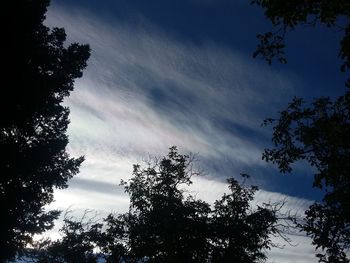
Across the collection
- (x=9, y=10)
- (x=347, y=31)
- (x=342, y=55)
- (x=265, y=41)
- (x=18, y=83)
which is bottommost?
(x=342, y=55)

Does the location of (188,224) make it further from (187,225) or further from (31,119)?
(31,119)

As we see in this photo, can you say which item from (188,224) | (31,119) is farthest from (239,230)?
(31,119)

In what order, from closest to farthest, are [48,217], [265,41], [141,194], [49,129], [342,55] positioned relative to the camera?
[342,55] < [265,41] < [49,129] < [48,217] < [141,194]

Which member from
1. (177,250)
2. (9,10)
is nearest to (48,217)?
(177,250)

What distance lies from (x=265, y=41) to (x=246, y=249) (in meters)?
20.5

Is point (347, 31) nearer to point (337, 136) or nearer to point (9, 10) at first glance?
point (337, 136)

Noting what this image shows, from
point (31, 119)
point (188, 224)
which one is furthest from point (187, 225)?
point (31, 119)

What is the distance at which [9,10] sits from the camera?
15.7 meters

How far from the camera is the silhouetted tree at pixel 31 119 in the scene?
630 inches

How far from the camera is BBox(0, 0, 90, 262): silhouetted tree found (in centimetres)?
1600

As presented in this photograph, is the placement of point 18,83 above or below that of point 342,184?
above

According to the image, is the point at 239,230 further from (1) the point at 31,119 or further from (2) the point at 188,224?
(1) the point at 31,119

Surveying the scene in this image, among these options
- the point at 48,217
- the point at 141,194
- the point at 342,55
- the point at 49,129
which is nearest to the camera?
the point at 342,55

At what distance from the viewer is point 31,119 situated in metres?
18.0
